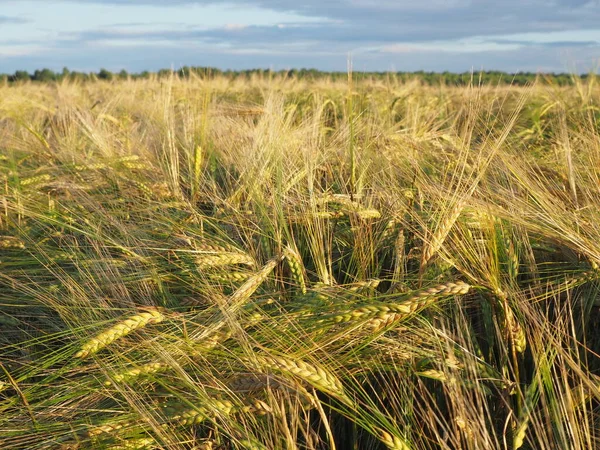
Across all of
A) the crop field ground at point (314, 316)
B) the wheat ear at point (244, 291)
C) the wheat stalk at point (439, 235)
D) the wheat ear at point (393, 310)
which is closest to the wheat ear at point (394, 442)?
the crop field ground at point (314, 316)

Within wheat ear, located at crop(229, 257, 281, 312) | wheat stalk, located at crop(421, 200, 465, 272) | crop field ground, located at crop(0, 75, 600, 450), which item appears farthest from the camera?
wheat stalk, located at crop(421, 200, 465, 272)

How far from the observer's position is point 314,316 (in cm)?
135

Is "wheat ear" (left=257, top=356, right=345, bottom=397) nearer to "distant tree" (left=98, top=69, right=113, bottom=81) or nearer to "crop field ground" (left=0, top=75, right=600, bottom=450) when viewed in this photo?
"crop field ground" (left=0, top=75, right=600, bottom=450)

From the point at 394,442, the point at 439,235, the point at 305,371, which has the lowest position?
the point at 394,442

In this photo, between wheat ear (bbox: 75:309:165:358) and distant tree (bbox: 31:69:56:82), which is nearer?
wheat ear (bbox: 75:309:165:358)

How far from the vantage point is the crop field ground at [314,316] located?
3.91 ft

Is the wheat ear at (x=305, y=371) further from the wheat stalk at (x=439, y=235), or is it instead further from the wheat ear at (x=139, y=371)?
the wheat stalk at (x=439, y=235)

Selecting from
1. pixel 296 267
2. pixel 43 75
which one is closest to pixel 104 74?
pixel 43 75

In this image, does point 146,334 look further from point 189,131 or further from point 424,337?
point 189,131

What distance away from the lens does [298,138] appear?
105 inches

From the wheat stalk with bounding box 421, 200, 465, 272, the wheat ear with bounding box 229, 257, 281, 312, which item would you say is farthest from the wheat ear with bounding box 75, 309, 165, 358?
the wheat stalk with bounding box 421, 200, 465, 272

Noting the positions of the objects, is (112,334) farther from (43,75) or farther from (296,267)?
(43,75)

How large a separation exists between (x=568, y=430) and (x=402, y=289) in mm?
473

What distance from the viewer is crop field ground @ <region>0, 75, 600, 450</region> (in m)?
1.19
